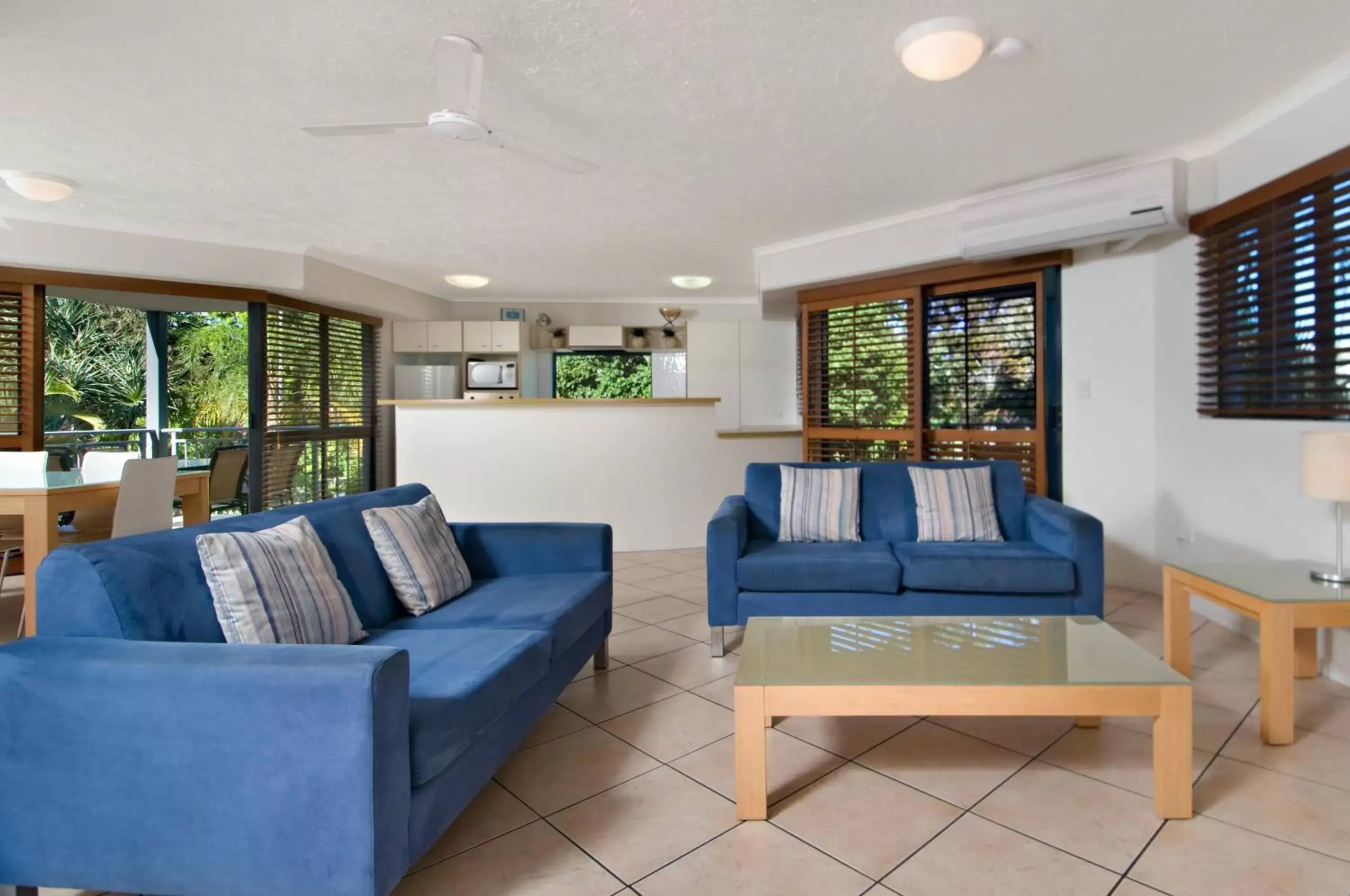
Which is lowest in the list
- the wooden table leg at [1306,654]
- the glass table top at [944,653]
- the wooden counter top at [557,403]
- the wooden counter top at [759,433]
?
the wooden table leg at [1306,654]

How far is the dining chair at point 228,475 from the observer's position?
542cm

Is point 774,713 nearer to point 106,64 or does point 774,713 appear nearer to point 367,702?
point 367,702

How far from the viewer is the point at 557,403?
5621 millimetres

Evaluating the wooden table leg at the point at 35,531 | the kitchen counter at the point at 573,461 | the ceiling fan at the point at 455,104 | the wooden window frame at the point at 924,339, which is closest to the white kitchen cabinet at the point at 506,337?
the kitchen counter at the point at 573,461

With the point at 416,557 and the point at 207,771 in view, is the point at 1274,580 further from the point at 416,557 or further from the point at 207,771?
the point at 207,771

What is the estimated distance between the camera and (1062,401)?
4.50m

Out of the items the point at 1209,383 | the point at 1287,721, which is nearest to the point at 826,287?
the point at 1209,383

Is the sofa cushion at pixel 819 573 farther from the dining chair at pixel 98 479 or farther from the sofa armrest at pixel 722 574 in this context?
the dining chair at pixel 98 479

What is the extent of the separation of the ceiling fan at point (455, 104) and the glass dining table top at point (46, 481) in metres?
2.31

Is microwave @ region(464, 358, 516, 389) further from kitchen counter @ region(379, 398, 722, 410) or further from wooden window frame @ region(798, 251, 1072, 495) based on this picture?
wooden window frame @ region(798, 251, 1072, 495)

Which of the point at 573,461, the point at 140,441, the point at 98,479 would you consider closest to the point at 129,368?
the point at 140,441

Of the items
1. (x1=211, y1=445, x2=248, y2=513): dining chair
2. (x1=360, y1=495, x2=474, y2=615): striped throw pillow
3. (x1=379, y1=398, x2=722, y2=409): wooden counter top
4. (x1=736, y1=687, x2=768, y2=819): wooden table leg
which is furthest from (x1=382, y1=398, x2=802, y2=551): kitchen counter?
(x1=736, y1=687, x2=768, y2=819): wooden table leg

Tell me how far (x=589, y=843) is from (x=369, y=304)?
5616mm

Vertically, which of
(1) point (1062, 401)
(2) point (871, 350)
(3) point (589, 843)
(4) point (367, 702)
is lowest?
(3) point (589, 843)
